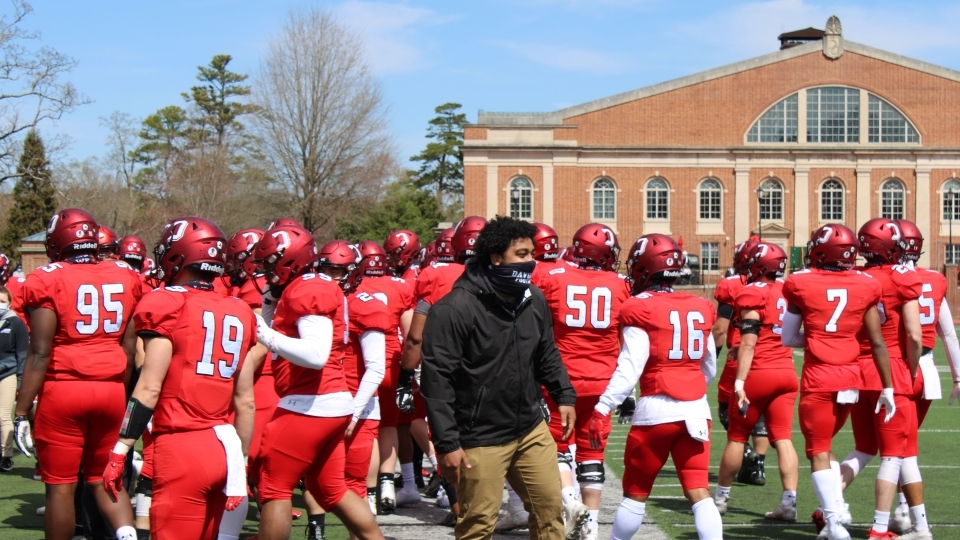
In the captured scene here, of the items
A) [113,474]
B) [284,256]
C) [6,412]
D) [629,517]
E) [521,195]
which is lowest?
[6,412]

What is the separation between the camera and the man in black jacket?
5.35 meters

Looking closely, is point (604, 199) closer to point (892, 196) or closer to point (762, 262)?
point (892, 196)

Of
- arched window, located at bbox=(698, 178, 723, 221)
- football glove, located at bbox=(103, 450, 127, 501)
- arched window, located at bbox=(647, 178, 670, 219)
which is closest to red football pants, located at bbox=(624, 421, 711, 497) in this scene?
football glove, located at bbox=(103, 450, 127, 501)

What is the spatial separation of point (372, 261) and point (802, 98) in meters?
54.8

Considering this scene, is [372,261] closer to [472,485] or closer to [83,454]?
[83,454]

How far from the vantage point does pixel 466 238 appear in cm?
844

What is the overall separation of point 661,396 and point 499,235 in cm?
150

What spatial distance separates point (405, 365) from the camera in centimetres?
773

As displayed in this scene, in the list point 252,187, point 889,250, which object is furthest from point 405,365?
point 252,187

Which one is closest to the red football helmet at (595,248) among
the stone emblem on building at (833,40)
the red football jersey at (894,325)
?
the red football jersey at (894,325)

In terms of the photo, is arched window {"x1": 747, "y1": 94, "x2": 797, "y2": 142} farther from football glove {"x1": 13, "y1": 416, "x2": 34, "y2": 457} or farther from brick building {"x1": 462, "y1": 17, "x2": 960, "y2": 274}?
football glove {"x1": 13, "y1": 416, "x2": 34, "y2": 457}

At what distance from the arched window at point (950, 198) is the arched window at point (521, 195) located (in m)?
22.7

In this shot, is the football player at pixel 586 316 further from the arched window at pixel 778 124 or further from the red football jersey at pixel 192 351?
the arched window at pixel 778 124

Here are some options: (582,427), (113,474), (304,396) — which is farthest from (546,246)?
(113,474)
